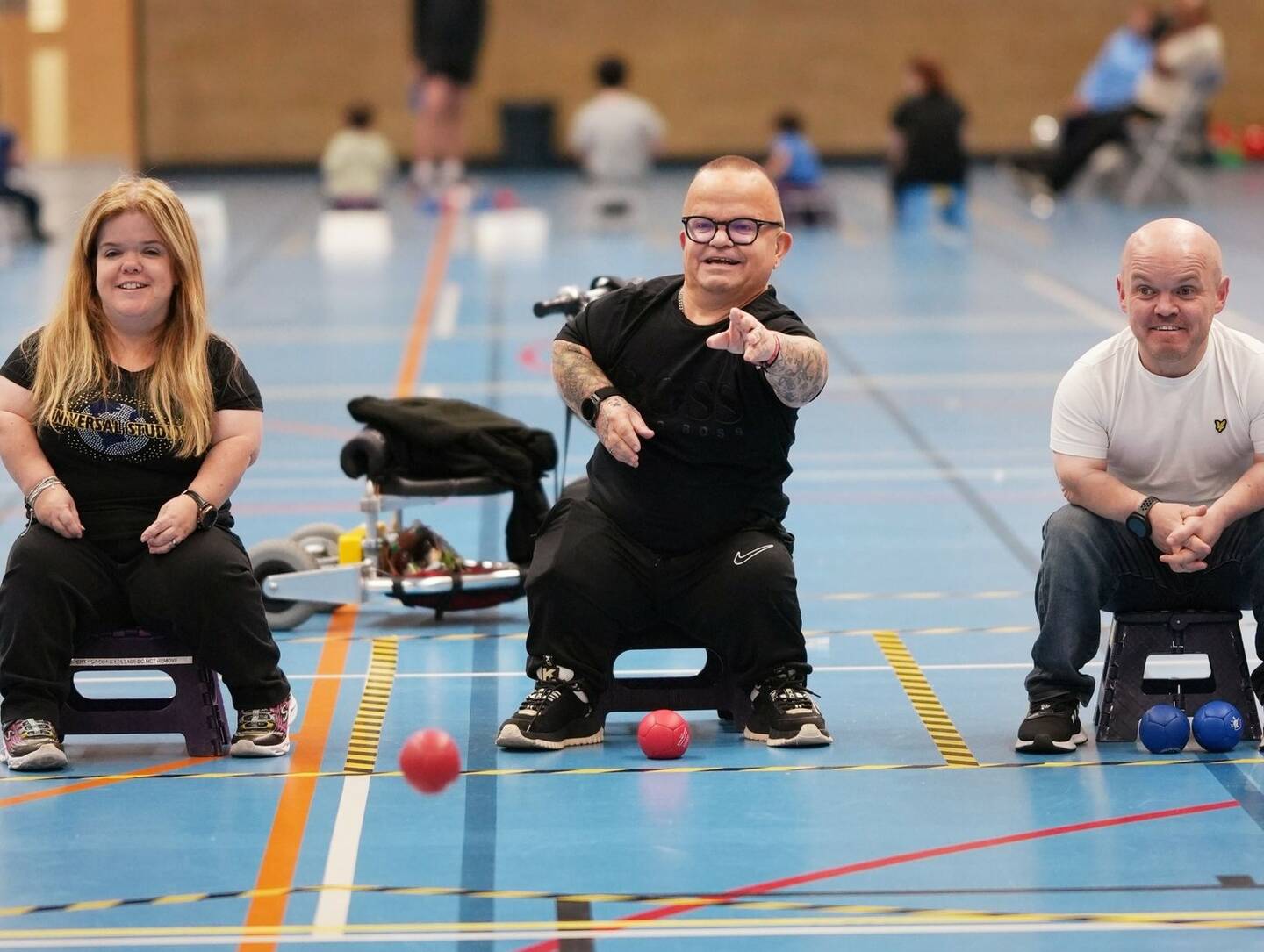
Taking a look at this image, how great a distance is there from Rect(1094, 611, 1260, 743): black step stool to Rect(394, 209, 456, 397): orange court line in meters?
5.46

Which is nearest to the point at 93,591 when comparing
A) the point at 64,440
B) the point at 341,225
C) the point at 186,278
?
the point at 64,440

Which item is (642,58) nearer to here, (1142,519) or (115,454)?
(115,454)

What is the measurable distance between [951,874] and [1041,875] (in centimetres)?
17

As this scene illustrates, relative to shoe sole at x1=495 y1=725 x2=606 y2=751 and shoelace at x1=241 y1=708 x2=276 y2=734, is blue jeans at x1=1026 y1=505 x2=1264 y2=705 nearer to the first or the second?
shoe sole at x1=495 y1=725 x2=606 y2=751

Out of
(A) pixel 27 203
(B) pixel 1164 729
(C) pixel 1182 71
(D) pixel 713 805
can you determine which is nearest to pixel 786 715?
(D) pixel 713 805

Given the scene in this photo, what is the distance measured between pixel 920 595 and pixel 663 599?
166 centimetres

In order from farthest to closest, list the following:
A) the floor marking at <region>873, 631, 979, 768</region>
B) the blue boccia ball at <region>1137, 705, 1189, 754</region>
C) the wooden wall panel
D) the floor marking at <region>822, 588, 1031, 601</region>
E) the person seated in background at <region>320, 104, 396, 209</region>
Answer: the wooden wall panel → the person seated in background at <region>320, 104, 396, 209</region> → the floor marking at <region>822, 588, 1031, 601</region> → the floor marking at <region>873, 631, 979, 768</region> → the blue boccia ball at <region>1137, 705, 1189, 754</region>

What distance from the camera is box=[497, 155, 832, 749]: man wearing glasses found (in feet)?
15.6

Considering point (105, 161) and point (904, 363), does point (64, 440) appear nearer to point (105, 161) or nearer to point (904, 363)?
point (904, 363)

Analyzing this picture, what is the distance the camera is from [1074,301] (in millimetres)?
12984

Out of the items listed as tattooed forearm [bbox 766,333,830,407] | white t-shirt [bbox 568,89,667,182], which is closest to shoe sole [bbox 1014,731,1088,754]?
tattooed forearm [bbox 766,333,830,407]

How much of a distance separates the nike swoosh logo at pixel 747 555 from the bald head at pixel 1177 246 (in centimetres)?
105

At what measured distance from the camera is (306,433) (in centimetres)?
903

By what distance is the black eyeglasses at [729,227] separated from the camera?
186 inches
